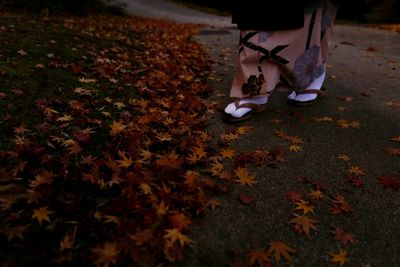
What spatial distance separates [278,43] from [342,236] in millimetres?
1464

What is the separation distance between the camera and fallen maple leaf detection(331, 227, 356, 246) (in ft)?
5.71

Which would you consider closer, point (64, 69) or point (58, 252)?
point (58, 252)

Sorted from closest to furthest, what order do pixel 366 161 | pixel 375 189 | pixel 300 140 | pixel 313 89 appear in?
pixel 375 189 < pixel 366 161 < pixel 300 140 < pixel 313 89

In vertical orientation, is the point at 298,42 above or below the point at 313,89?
above

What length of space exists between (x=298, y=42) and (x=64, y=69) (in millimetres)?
2321

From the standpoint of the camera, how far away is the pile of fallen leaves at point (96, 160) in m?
1.60

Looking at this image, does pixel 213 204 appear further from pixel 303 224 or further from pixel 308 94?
pixel 308 94

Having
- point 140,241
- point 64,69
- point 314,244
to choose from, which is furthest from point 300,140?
point 64,69

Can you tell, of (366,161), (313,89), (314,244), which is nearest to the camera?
(314,244)

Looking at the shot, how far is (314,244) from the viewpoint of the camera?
1.73m

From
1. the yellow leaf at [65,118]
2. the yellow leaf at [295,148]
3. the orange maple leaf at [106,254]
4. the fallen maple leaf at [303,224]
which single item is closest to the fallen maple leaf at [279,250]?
the fallen maple leaf at [303,224]

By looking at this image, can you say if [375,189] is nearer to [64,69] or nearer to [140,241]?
[140,241]

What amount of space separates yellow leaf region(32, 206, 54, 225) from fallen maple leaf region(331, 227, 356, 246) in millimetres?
1347

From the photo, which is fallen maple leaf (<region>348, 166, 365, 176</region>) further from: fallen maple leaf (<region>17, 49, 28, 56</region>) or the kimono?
fallen maple leaf (<region>17, 49, 28, 56</region>)
